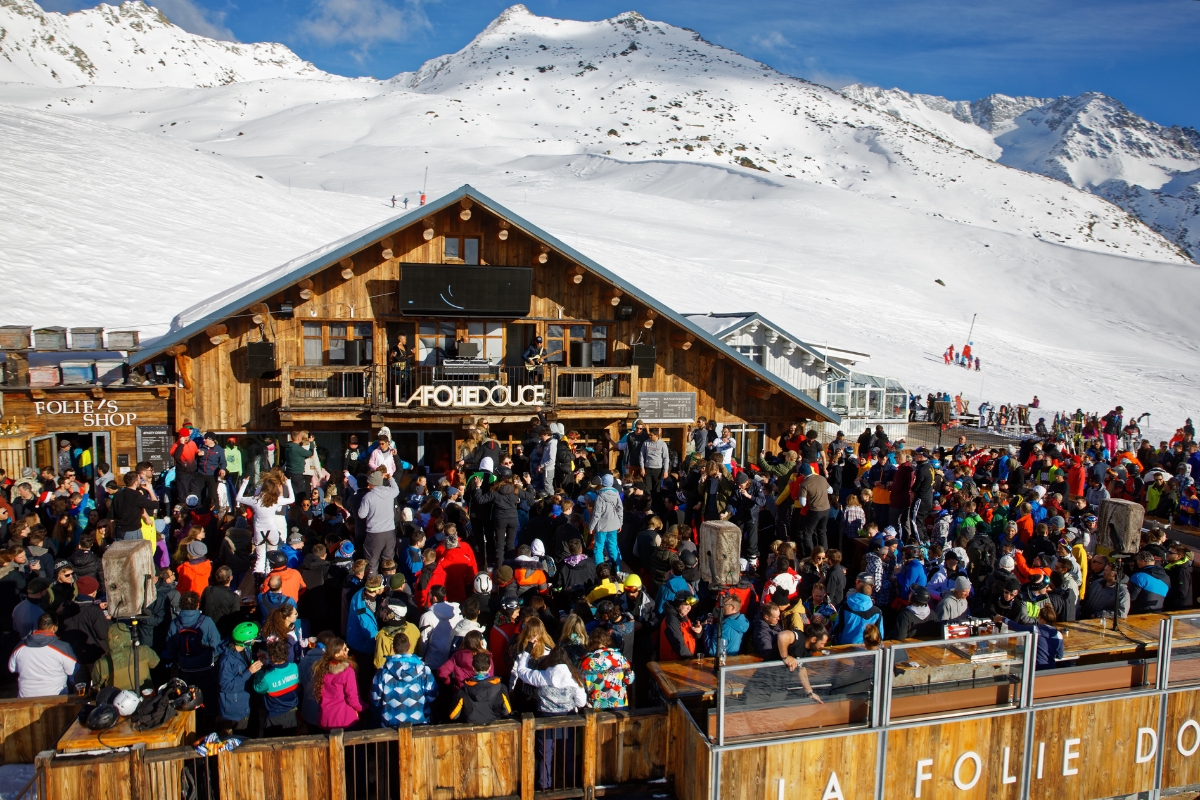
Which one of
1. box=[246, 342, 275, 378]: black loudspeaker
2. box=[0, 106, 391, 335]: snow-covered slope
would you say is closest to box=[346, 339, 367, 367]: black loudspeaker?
box=[246, 342, 275, 378]: black loudspeaker

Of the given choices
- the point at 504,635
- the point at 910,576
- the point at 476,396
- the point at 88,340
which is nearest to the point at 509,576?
the point at 504,635

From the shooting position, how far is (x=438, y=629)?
26.5ft

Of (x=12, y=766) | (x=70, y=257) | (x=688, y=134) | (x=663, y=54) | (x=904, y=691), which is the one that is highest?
(x=663, y=54)

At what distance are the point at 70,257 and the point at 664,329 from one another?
23820mm

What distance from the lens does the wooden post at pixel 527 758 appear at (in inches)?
281

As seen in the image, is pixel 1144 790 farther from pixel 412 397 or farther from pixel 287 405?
pixel 287 405

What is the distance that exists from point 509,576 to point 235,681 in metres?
2.83

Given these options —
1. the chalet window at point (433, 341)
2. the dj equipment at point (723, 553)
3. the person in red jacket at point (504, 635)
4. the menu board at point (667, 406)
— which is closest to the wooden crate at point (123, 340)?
the chalet window at point (433, 341)

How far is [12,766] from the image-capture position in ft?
24.5

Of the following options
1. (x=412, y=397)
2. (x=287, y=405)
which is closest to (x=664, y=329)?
(x=412, y=397)

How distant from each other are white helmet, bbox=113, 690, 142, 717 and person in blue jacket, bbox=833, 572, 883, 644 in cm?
647

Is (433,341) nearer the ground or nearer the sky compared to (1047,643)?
nearer the sky

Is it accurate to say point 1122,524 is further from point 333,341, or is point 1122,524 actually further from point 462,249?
point 333,341

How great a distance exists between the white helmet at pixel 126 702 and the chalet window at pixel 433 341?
11.4 metres
